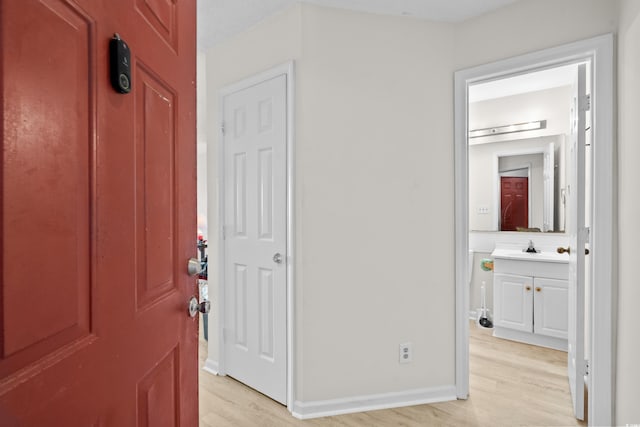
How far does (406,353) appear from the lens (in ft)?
7.27

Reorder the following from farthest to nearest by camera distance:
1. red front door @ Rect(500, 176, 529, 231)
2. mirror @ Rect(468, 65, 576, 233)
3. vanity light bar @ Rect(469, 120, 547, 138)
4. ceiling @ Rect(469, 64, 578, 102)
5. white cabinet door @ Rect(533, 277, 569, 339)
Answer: red front door @ Rect(500, 176, 529, 231), vanity light bar @ Rect(469, 120, 547, 138), mirror @ Rect(468, 65, 576, 233), ceiling @ Rect(469, 64, 578, 102), white cabinet door @ Rect(533, 277, 569, 339)

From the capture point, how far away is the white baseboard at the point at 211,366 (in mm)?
2598

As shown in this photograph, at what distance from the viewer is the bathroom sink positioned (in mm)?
3137

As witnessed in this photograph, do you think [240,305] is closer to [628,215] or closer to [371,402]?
[371,402]

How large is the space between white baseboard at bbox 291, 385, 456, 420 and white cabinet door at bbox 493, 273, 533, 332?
4.61 ft

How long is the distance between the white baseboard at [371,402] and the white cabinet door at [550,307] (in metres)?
1.43

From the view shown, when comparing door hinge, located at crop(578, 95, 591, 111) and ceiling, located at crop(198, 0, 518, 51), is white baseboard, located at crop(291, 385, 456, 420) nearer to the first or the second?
door hinge, located at crop(578, 95, 591, 111)

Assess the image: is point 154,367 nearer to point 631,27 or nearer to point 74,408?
point 74,408

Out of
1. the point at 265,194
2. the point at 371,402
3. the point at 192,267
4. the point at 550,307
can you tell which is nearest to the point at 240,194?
the point at 265,194

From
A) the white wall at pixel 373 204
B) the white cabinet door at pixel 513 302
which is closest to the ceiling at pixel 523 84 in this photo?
the white wall at pixel 373 204

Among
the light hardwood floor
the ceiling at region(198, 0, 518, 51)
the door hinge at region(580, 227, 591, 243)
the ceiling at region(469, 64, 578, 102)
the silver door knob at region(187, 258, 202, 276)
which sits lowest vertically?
the light hardwood floor

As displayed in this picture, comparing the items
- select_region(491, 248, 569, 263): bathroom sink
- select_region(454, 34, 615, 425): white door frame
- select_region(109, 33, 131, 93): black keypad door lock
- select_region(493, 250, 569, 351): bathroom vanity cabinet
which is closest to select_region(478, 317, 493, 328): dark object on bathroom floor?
select_region(493, 250, 569, 351): bathroom vanity cabinet

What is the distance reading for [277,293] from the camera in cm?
221

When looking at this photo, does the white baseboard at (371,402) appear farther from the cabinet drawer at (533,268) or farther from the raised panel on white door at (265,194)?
the cabinet drawer at (533,268)
